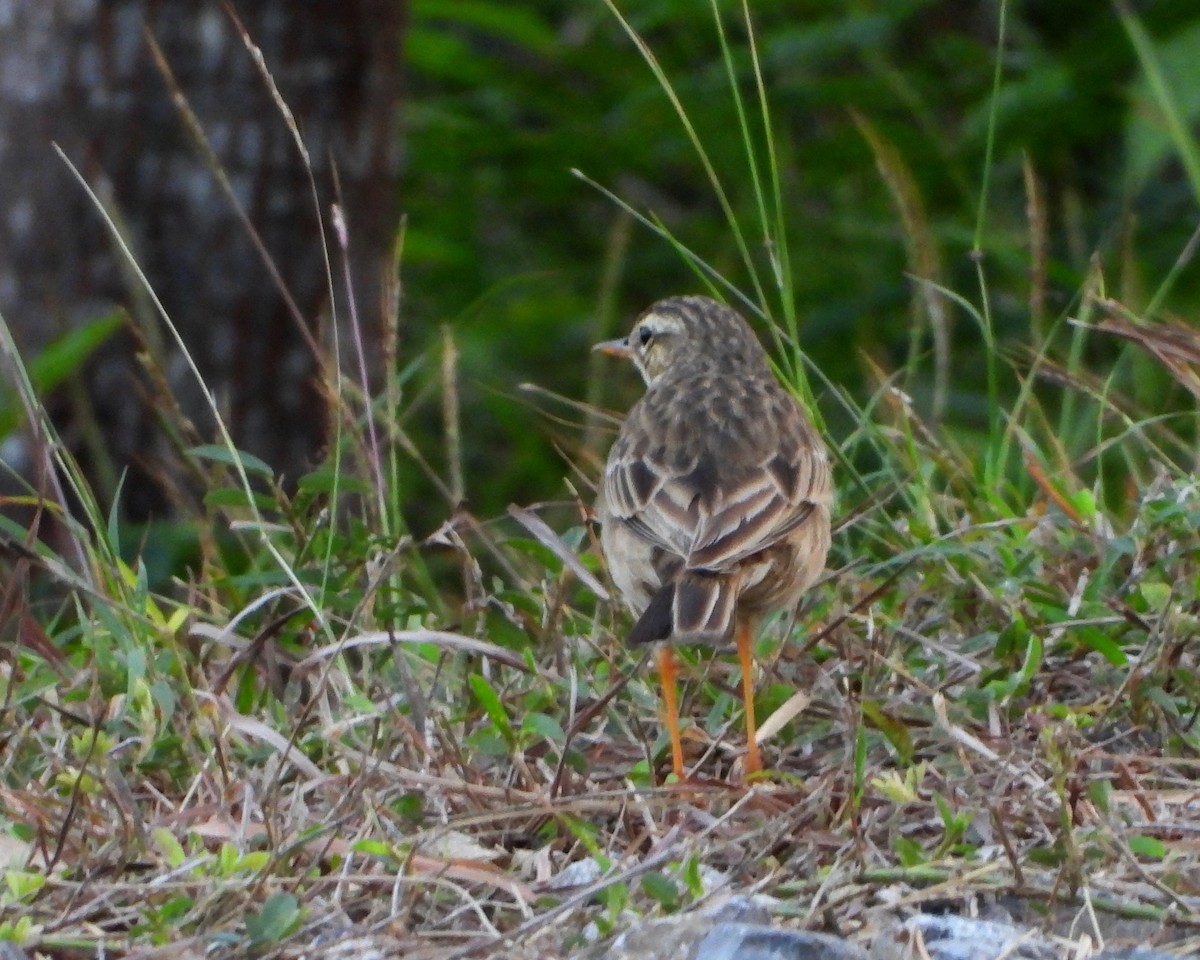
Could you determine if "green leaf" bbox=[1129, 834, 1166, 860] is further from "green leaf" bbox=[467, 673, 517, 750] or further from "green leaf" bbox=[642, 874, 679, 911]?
"green leaf" bbox=[467, 673, 517, 750]

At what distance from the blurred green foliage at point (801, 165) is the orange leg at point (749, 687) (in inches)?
128

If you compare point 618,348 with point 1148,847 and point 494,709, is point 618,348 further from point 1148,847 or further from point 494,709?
point 1148,847

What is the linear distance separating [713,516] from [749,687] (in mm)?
429

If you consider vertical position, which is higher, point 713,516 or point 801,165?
point 713,516

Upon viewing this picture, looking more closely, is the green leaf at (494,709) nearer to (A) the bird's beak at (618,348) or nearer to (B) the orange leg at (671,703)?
(B) the orange leg at (671,703)

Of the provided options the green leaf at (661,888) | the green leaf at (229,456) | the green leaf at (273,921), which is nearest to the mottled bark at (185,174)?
the green leaf at (229,456)

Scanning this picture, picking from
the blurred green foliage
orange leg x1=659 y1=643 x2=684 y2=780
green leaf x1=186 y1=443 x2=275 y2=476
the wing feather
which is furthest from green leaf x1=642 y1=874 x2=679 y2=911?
the blurred green foliage

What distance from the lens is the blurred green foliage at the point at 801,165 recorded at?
27.2ft

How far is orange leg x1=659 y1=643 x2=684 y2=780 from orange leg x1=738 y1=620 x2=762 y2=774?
0.45ft

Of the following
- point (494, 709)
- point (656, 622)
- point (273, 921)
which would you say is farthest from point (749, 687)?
point (273, 921)

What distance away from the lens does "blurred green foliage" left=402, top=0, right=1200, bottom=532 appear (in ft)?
27.2

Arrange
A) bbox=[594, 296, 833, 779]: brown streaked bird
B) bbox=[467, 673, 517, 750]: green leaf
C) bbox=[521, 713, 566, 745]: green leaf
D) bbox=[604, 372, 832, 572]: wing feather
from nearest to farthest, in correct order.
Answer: bbox=[521, 713, 566, 745]: green leaf, bbox=[467, 673, 517, 750]: green leaf, bbox=[594, 296, 833, 779]: brown streaked bird, bbox=[604, 372, 832, 572]: wing feather

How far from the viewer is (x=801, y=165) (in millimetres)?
8594

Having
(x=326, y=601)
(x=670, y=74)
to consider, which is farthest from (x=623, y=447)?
(x=670, y=74)
